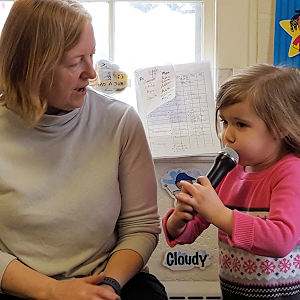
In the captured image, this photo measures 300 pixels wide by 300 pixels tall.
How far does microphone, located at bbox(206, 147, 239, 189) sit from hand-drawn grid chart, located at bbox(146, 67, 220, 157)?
0.69 metres

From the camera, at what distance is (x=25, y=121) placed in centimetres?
146

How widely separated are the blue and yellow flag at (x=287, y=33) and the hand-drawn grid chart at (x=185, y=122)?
27 cm

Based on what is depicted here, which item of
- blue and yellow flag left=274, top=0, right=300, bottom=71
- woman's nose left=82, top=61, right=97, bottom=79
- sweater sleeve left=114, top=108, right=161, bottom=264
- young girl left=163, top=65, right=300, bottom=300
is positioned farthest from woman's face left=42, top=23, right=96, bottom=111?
blue and yellow flag left=274, top=0, right=300, bottom=71

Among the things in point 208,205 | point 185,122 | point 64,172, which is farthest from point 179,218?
point 185,122

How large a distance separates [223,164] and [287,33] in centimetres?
86

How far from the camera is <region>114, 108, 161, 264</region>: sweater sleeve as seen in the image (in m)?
1.53

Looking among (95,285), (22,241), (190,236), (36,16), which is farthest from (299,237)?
(36,16)

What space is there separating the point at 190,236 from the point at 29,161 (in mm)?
446

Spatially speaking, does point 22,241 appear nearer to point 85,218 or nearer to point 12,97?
point 85,218

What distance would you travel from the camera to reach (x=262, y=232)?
1.21 meters

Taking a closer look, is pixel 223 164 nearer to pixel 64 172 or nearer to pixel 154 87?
pixel 64 172

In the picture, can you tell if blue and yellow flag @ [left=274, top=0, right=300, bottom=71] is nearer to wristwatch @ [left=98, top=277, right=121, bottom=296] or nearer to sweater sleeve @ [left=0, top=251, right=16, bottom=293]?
wristwatch @ [left=98, top=277, right=121, bottom=296]

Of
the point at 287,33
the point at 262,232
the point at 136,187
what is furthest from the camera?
the point at 287,33

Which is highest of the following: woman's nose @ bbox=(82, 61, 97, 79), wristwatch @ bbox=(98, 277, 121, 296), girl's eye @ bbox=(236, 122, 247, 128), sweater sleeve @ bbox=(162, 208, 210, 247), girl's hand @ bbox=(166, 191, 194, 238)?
woman's nose @ bbox=(82, 61, 97, 79)
